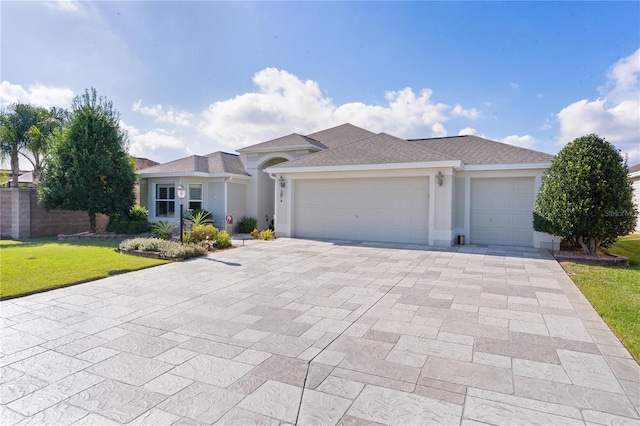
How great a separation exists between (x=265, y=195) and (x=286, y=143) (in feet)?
9.85

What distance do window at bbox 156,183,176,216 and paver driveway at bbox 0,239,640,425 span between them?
10.5 meters

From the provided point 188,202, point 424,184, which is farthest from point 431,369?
point 188,202

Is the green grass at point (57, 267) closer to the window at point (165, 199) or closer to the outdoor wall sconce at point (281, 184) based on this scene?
the outdoor wall sconce at point (281, 184)

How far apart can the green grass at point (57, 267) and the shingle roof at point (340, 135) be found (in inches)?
465

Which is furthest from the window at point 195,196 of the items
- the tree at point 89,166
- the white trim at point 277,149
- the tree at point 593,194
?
the tree at point 593,194

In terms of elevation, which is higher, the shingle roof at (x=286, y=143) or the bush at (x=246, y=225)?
the shingle roof at (x=286, y=143)

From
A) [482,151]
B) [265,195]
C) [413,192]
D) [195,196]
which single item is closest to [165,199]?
[195,196]

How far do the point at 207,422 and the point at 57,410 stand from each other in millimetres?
1188

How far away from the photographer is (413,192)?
1192cm

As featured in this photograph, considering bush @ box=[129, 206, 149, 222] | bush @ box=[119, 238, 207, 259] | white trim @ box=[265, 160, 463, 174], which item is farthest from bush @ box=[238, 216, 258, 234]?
bush @ box=[119, 238, 207, 259]

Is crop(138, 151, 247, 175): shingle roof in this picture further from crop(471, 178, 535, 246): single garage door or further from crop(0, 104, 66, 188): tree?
crop(471, 178, 535, 246): single garage door

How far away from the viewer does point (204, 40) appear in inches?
434

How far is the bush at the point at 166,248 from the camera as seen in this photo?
30.0 feet

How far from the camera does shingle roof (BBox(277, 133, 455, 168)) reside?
38.1 feet
